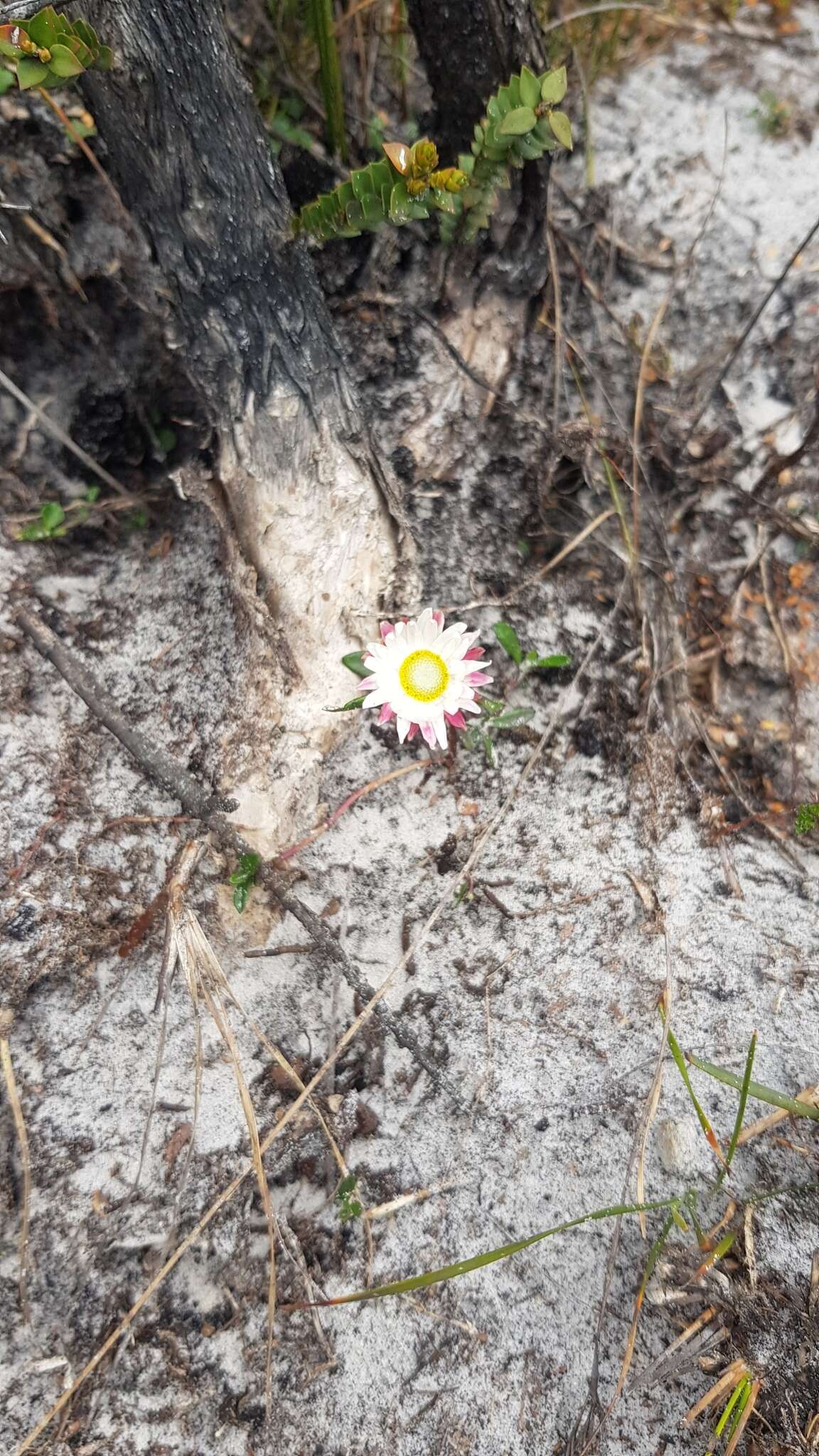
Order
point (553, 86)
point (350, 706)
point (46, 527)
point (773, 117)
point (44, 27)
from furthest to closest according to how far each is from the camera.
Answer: point (773, 117) < point (46, 527) < point (350, 706) < point (553, 86) < point (44, 27)

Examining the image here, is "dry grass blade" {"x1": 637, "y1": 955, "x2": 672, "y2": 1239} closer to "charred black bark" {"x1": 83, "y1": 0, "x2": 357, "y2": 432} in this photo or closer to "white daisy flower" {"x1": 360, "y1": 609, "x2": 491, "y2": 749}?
"white daisy flower" {"x1": 360, "y1": 609, "x2": 491, "y2": 749}

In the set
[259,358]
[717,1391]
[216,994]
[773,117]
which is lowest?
[717,1391]

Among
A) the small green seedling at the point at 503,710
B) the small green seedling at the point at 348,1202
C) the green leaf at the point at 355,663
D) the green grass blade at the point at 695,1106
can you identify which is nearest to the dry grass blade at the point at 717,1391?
the green grass blade at the point at 695,1106

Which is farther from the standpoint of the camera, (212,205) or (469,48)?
(469,48)

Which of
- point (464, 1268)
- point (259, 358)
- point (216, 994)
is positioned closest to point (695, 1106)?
point (464, 1268)

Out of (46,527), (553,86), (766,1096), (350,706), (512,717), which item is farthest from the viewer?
(46,527)

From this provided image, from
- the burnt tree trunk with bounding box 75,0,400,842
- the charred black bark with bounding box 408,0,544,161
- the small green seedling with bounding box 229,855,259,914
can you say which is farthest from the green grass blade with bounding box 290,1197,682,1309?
the charred black bark with bounding box 408,0,544,161

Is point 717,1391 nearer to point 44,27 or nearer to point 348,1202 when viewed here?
point 348,1202
